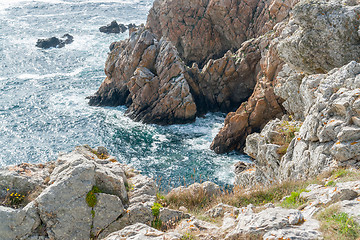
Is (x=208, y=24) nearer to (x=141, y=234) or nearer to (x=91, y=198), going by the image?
(x=91, y=198)

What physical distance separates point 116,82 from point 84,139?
1599cm

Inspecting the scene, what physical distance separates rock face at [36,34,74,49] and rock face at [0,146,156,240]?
261 feet

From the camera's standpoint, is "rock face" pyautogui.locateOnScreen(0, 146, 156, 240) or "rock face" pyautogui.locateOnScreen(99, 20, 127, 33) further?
"rock face" pyautogui.locateOnScreen(99, 20, 127, 33)

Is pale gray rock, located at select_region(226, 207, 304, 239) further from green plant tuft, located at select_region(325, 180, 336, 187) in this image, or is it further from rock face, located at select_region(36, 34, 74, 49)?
rock face, located at select_region(36, 34, 74, 49)

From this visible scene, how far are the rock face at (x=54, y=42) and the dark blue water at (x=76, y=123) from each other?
1.65m

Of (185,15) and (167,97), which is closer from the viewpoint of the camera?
(167,97)

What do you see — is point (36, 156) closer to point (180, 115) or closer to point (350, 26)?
point (180, 115)

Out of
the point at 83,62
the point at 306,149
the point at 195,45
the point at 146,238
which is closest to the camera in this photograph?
the point at 146,238

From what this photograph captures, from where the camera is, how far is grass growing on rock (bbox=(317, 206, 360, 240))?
676 cm

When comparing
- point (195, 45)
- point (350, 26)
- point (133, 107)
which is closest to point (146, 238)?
point (350, 26)

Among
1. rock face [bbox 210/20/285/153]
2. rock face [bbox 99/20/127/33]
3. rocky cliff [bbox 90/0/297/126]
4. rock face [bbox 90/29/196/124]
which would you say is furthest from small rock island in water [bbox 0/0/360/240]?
rock face [bbox 99/20/127/33]

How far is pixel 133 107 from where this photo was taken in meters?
50.1

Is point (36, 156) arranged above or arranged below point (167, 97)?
below

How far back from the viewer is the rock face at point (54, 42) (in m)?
82.8
